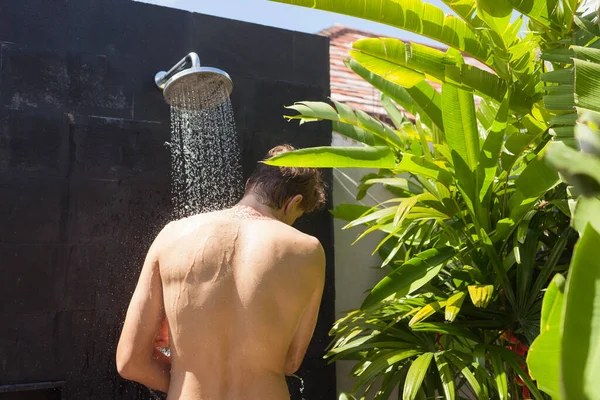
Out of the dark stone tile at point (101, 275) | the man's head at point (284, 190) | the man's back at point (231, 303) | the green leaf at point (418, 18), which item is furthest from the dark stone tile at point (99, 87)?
the green leaf at point (418, 18)

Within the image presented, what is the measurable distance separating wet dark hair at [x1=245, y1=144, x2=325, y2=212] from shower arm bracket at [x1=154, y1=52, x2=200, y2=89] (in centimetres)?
84

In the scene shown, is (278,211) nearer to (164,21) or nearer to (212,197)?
(212,197)

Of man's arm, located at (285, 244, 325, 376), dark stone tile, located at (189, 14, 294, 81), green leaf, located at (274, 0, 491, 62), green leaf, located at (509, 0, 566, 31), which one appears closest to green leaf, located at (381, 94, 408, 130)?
dark stone tile, located at (189, 14, 294, 81)

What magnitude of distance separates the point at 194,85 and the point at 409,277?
130cm

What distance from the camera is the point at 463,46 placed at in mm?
2361

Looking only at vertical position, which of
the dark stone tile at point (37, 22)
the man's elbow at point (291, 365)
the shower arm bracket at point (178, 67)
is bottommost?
the man's elbow at point (291, 365)

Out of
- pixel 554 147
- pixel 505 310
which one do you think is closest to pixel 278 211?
pixel 505 310

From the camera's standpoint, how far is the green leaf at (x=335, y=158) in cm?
222

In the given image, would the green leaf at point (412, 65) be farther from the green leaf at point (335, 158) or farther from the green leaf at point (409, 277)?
the green leaf at point (409, 277)

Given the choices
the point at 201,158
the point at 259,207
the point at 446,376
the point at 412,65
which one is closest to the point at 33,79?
the point at 201,158

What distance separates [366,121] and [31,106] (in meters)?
1.51

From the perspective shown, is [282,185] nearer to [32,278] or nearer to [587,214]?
[32,278]

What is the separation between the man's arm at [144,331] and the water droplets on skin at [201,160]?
1096 mm

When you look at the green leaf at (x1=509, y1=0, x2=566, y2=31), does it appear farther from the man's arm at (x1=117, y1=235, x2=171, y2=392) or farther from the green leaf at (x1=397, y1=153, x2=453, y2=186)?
the man's arm at (x1=117, y1=235, x2=171, y2=392)
